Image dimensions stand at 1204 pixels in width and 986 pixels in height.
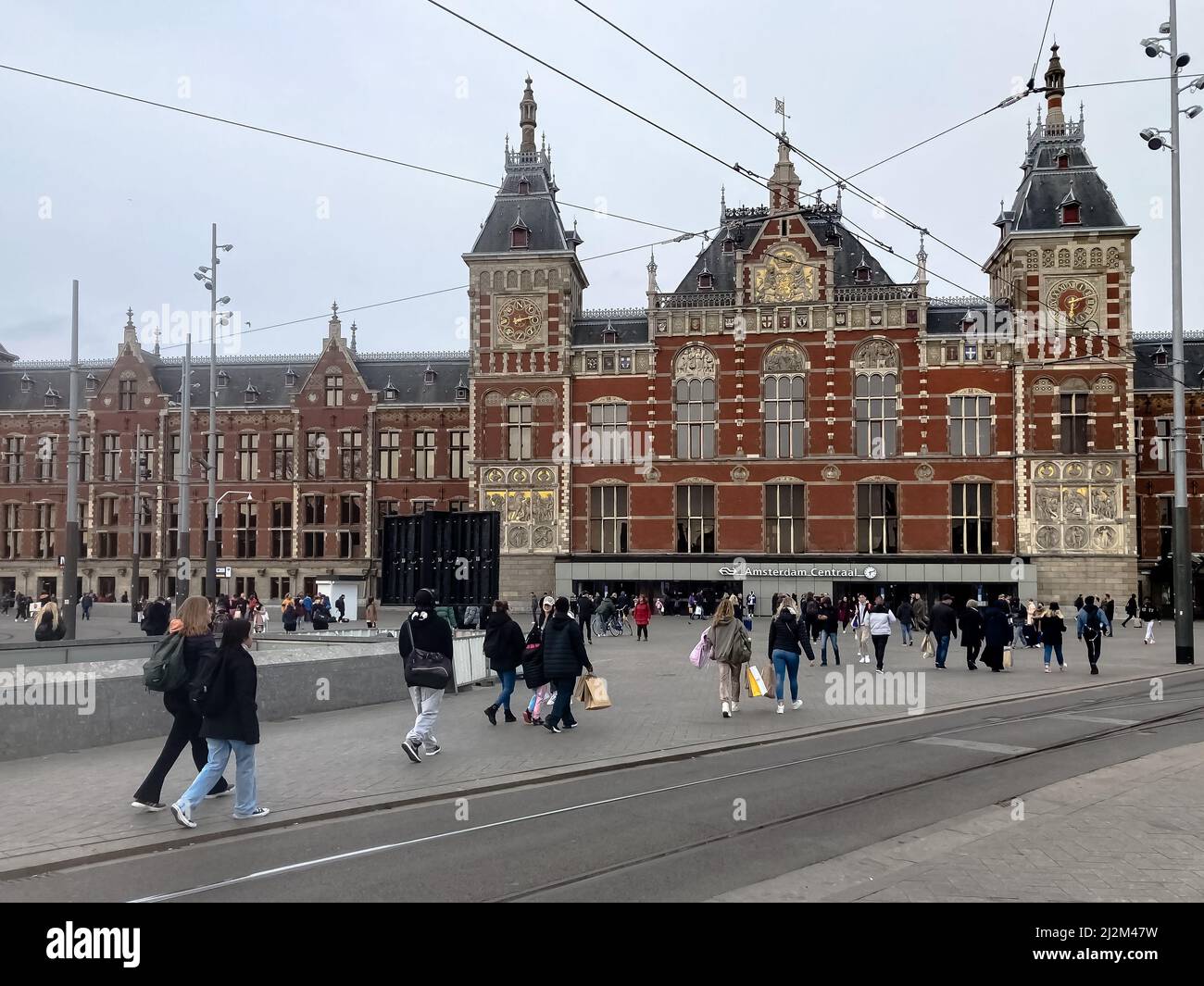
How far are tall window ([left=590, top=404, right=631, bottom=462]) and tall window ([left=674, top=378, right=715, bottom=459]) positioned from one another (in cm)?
254

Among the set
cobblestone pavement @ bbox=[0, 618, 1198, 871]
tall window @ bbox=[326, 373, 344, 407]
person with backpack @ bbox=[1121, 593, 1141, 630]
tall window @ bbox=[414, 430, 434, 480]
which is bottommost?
person with backpack @ bbox=[1121, 593, 1141, 630]

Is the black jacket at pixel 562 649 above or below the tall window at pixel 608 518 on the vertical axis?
below

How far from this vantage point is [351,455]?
5544cm

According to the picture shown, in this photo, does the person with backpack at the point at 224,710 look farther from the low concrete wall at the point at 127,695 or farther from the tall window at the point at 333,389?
the tall window at the point at 333,389

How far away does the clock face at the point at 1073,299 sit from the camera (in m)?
44.2

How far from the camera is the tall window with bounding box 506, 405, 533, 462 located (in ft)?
157

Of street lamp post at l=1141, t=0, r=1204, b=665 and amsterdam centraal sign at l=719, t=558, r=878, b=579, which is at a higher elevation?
street lamp post at l=1141, t=0, r=1204, b=665

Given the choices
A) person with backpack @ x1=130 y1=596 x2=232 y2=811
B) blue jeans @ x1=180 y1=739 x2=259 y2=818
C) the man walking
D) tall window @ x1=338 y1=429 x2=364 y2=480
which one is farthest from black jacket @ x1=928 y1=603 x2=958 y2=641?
tall window @ x1=338 y1=429 x2=364 y2=480

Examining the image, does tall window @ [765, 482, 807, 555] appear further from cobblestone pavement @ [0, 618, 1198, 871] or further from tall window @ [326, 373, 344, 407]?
cobblestone pavement @ [0, 618, 1198, 871]

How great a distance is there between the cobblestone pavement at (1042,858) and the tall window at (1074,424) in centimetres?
3832

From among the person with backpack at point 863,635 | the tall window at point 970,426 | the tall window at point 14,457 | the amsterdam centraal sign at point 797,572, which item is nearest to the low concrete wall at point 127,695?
the person with backpack at point 863,635

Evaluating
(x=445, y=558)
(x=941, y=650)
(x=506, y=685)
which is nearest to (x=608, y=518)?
(x=445, y=558)

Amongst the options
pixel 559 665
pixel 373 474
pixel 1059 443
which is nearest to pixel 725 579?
pixel 1059 443
